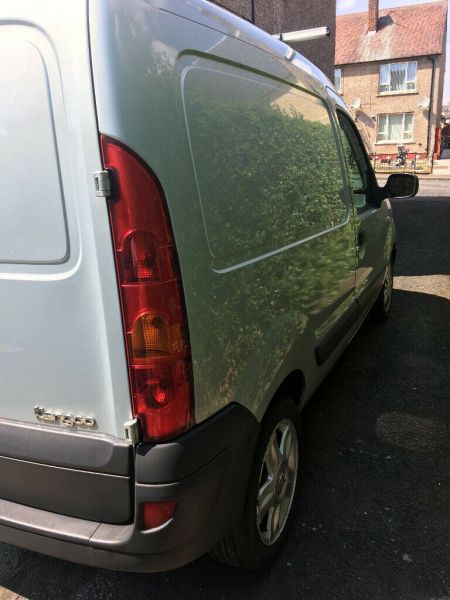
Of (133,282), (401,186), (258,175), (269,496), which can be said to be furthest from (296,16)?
(133,282)

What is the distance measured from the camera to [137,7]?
139 cm

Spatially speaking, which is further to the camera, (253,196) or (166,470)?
(253,196)

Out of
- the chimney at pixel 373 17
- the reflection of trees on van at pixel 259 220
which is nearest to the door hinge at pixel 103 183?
the reflection of trees on van at pixel 259 220

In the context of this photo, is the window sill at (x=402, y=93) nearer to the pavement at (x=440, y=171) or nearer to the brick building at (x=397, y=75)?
the brick building at (x=397, y=75)

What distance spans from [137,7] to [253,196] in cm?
73

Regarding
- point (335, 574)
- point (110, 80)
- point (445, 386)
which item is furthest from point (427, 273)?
point (110, 80)

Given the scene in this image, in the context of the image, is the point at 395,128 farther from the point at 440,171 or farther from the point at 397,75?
the point at 440,171

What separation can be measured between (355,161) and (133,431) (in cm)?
280

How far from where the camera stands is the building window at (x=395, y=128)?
29.9 metres

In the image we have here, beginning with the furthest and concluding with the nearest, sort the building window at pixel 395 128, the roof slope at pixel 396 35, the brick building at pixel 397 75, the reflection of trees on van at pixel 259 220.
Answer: the building window at pixel 395 128, the roof slope at pixel 396 35, the brick building at pixel 397 75, the reflection of trees on van at pixel 259 220

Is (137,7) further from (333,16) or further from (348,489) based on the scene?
(333,16)

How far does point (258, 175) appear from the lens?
193 centimetres

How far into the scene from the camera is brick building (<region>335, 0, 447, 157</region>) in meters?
29.3

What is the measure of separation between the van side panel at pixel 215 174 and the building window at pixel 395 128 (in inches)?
1214
